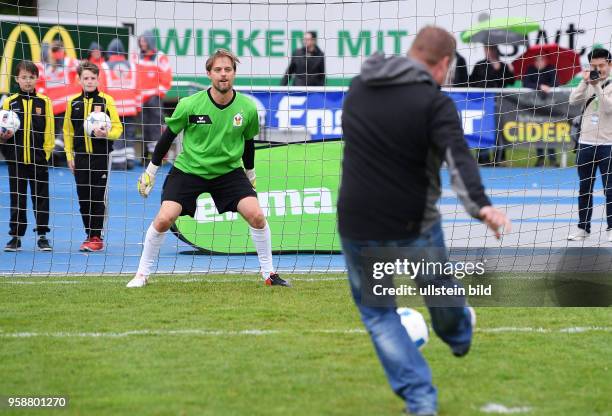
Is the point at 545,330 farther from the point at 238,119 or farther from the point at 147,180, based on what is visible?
the point at 147,180

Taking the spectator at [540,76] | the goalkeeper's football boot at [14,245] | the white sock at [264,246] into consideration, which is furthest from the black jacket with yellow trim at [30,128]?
the spectator at [540,76]

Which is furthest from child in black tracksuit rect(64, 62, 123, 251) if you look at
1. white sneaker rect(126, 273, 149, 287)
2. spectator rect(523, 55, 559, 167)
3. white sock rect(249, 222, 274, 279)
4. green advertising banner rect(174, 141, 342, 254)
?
spectator rect(523, 55, 559, 167)

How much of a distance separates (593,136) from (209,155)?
16.6 feet

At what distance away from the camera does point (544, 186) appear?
17875 millimetres

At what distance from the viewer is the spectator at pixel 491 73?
52.4 ft

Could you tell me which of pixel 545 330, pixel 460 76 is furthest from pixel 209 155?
pixel 460 76

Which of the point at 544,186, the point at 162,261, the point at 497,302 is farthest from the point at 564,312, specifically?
the point at 544,186

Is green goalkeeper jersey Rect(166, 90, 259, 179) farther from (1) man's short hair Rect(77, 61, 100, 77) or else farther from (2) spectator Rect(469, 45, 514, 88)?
(2) spectator Rect(469, 45, 514, 88)

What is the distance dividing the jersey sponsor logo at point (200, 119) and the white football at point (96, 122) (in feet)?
8.43

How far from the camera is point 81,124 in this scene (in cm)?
1109

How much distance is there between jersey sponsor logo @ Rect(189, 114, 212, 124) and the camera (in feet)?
28.1

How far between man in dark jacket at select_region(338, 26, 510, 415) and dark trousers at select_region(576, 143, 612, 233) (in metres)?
7.13

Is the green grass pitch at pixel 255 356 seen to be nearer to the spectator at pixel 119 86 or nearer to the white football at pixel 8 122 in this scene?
the white football at pixel 8 122

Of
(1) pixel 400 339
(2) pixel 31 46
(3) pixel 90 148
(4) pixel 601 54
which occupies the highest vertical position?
(4) pixel 601 54
